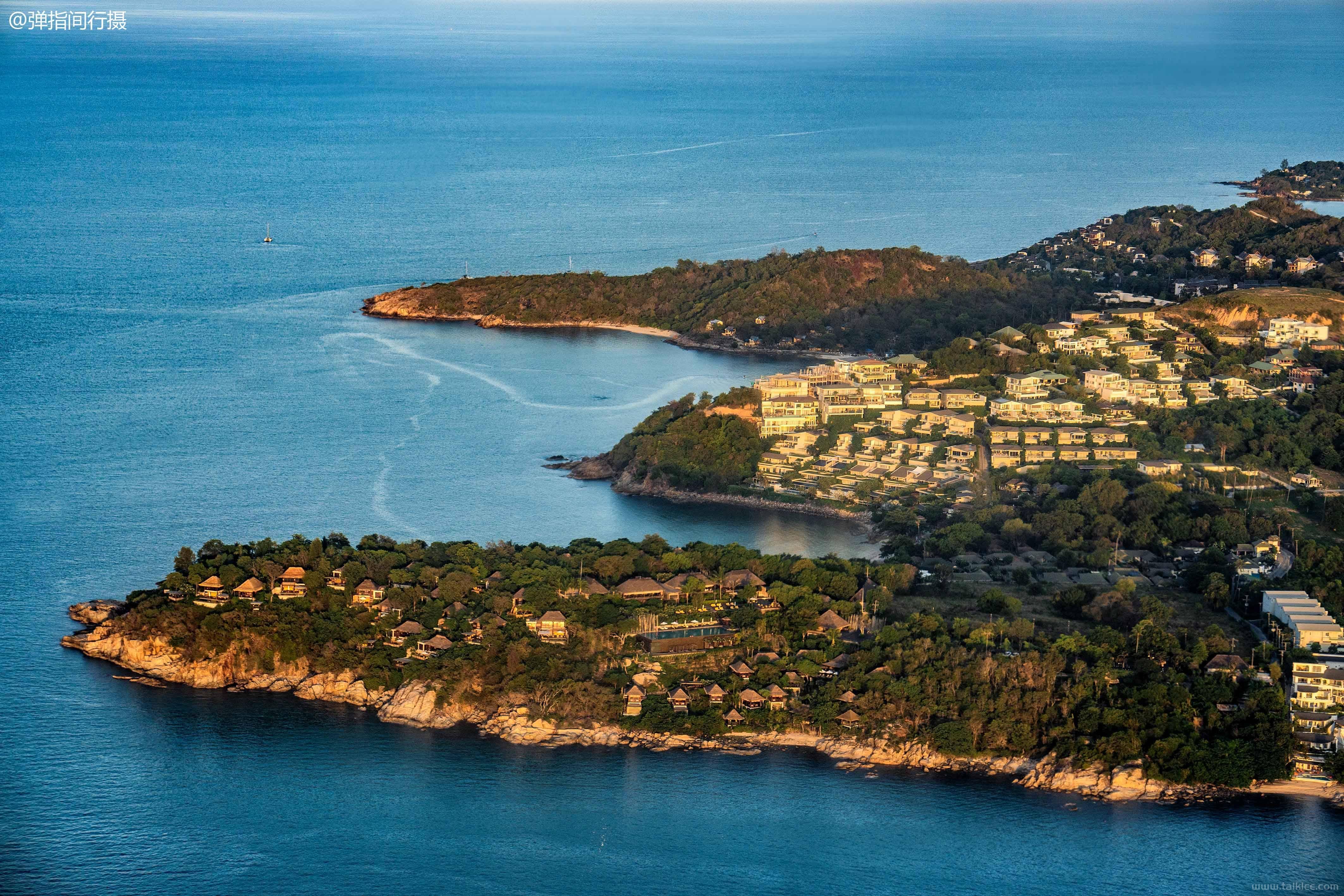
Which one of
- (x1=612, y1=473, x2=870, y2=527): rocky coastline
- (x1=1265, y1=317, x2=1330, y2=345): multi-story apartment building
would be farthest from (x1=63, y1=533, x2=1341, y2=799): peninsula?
(x1=1265, y1=317, x2=1330, y2=345): multi-story apartment building

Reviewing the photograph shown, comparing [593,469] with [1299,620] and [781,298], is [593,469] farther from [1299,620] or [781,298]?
[781,298]

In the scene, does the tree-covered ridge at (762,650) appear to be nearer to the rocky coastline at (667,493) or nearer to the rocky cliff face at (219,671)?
the rocky cliff face at (219,671)

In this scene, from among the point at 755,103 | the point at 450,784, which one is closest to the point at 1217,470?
the point at 450,784

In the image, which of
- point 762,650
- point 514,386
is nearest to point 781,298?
point 514,386

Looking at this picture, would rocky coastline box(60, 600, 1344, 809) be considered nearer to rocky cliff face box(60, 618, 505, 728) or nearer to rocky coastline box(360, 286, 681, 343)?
rocky cliff face box(60, 618, 505, 728)

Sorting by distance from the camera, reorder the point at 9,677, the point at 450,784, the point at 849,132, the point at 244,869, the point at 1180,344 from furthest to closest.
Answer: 1. the point at 849,132
2. the point at 1180,344
3. the point at 9,677
4. the point at 450,784
5. the point at 244,869

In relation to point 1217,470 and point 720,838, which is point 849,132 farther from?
point 720,838
